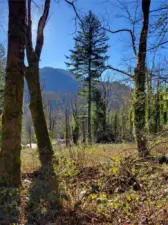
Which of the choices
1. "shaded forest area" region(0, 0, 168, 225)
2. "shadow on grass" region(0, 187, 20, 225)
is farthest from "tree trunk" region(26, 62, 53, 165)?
"shadow on grass" region(0, 187, 20, 225)

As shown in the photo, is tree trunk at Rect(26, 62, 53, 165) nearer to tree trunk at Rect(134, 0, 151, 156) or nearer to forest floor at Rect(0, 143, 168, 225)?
forest floor at Rect(0, 143, 168, 225)

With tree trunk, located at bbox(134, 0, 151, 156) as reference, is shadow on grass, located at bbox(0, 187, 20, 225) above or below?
below

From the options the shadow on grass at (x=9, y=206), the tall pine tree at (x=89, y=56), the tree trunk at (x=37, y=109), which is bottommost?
the shadow on grass at (x=9, y=206)

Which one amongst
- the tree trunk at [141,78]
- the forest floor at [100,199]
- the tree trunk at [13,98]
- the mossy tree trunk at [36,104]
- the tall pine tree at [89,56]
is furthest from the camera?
the tall pine tree at [89,56]

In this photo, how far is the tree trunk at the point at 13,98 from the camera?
352cm

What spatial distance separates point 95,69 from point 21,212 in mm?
19139

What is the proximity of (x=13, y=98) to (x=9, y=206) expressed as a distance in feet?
5.91

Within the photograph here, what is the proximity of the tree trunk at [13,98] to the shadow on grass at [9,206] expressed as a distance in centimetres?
35

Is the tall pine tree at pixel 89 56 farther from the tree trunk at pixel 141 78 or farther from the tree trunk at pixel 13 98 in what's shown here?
the tree trunk at pixel 13 98

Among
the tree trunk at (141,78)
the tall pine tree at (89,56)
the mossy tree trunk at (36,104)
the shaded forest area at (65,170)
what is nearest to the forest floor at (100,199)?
the shaded forest area at (65,170)

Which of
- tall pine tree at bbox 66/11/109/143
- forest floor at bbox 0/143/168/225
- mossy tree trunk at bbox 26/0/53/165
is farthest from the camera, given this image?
tall pine tree at bbox 66/11/109/143

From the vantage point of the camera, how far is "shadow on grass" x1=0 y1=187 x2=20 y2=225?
8.40ft

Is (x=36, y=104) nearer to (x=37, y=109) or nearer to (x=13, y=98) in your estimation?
(x=37, y=109)

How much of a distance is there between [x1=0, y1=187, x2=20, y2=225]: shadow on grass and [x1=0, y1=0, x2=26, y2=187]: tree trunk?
0.35m
